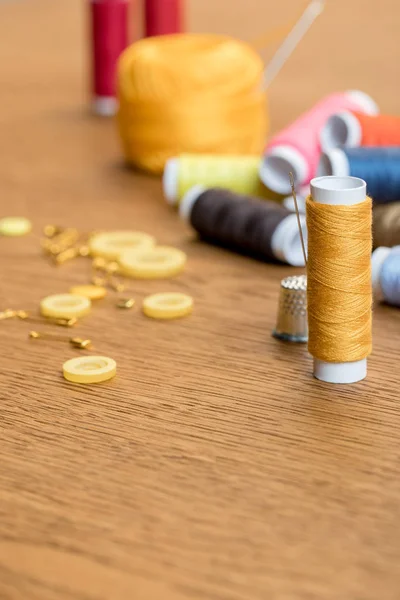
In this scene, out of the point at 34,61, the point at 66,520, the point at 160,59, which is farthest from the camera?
the point at 34,61

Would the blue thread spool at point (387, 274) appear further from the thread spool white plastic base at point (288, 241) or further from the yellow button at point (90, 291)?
the yellow button at point (90, 291)

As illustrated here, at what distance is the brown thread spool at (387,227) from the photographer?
64.5 inches

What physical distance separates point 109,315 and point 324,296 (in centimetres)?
44

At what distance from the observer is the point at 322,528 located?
3.20ft

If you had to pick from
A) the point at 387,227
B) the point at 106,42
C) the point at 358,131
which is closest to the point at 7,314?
the point at 387,227

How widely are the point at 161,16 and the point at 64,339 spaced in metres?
1.63

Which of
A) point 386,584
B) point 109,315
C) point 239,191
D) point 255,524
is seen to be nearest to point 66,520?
point 255,524

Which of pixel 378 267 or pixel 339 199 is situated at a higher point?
pixel 339 199

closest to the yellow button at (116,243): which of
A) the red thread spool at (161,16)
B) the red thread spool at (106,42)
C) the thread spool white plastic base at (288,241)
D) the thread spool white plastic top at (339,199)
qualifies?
the thread spool white plastic base at (288,241)

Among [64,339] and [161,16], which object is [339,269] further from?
[161,16]

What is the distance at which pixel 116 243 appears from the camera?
1812 millimetres

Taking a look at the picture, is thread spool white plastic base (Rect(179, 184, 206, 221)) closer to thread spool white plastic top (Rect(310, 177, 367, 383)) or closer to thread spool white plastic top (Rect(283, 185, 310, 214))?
thread spool white plastic top (Rect(283, 185, 310, 214))

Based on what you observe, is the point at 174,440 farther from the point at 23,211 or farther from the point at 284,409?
the point at 23,211

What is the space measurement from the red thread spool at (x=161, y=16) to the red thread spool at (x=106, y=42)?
0.13m
